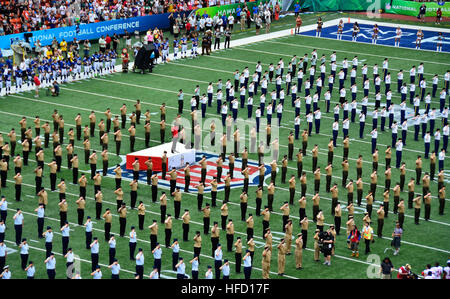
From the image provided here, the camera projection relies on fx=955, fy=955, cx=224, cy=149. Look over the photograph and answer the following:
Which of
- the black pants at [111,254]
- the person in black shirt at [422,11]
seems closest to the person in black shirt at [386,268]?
the black pants at [111,254]

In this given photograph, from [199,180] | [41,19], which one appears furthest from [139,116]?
[41,19]

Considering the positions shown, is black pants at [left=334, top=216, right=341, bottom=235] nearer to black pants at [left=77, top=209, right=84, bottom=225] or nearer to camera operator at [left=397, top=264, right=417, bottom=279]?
camera operator at [left=397, top=264, right=417, bottom=279]

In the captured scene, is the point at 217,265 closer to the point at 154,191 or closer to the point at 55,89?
the point at 154,191

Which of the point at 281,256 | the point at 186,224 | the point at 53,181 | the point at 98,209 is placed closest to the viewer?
the point at 281,256

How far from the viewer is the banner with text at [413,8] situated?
201 feet

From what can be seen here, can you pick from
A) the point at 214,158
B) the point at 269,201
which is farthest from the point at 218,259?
the point at 214,158

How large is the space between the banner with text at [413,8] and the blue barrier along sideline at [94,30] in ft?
48.7

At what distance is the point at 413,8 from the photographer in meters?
62.2

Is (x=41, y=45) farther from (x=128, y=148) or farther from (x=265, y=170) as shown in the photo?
(x=265, y=170)

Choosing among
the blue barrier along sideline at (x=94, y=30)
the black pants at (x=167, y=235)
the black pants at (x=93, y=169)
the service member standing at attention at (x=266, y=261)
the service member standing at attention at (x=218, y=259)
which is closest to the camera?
the service member standing at attention at (x=266, y=261)

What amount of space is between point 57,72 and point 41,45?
4.24 meters

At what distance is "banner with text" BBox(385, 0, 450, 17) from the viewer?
2410 inches

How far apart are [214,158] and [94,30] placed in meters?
18.5

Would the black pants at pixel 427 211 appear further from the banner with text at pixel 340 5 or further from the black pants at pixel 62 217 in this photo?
the banner with text at pixel 340 5
